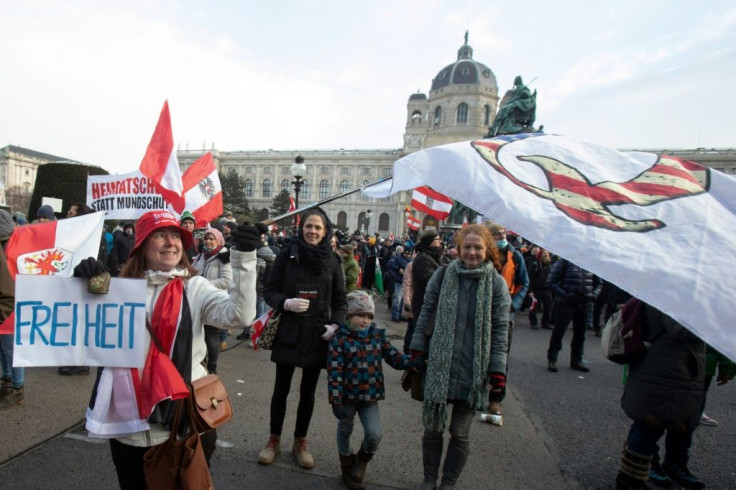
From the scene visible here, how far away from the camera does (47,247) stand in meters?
3.75

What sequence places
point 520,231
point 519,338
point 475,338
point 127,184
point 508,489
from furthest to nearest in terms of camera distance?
point 519,338, point 127,184, point 508,489, point 475,338, point 520,231

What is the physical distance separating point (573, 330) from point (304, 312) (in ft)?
14.8

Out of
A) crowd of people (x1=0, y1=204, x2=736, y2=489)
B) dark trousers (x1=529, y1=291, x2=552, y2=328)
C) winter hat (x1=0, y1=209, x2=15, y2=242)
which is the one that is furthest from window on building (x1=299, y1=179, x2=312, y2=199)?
crowd of people (x1=0, y1=204, x2=736, y2=489)

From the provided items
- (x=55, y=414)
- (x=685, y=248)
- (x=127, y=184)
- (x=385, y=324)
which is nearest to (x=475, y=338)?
(x=685, y=248)

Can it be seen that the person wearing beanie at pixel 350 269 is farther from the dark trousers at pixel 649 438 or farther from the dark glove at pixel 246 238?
the dark glove at pixel 246 238

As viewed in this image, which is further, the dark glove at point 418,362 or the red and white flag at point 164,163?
the red and white flag at point 164,163

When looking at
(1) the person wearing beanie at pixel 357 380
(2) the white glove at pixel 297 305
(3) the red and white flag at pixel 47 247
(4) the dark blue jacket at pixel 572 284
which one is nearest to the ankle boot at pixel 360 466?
(1) the person wearing beanie at pixel 357 380

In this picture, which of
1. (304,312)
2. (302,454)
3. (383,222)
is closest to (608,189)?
(304,312)

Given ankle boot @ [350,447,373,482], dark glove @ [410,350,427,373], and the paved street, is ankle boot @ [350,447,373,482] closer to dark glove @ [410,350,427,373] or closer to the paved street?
the paved street

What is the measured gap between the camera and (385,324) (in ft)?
28.4

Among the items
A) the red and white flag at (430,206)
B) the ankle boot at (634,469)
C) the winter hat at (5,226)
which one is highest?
the red and white flag at (430,206)

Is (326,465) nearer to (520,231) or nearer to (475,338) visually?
(475,338)

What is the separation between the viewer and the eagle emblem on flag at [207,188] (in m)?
6.34

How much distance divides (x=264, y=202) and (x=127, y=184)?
6942cm
